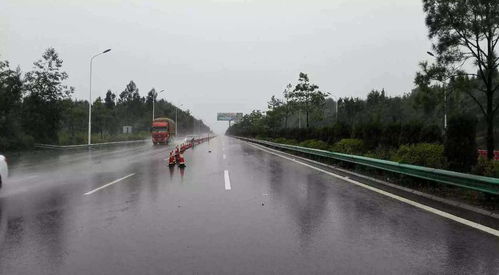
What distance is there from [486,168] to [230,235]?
19.1 ft

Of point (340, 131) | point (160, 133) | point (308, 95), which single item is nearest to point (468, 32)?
point (340, 131)

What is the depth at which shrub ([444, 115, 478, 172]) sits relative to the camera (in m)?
8.41

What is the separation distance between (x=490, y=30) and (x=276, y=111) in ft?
149

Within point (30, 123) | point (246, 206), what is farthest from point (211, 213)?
point (30, 123)

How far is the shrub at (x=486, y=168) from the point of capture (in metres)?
7.13

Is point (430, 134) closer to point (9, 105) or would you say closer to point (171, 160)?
point (171, 160)

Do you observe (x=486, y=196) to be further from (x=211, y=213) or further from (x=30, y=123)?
(x=30, y=123)

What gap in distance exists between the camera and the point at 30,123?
34.1m

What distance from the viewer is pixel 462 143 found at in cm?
851

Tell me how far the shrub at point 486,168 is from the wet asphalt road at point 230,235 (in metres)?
1.88

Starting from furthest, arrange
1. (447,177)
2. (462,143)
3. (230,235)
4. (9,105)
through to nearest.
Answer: (9,105) < (462,143) < (447,177) < (230,235)

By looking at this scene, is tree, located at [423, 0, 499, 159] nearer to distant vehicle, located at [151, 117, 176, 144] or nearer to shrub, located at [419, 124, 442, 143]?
shrub, located at [419, 124, 442, 143]

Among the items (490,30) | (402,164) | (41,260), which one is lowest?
(41,260)

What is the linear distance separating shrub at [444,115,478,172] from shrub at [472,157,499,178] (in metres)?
0.25
